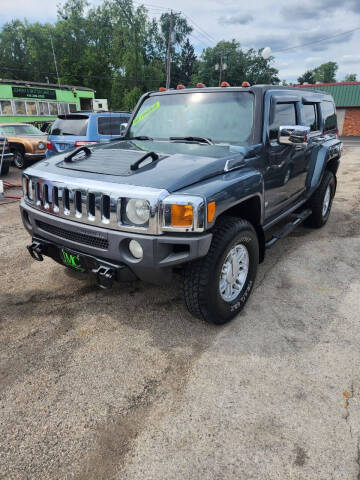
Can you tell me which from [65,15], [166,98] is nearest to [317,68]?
[65,15]

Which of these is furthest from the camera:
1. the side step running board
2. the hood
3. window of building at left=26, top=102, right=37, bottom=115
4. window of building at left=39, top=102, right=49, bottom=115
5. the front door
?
window of building at left=39, top=102, right=49, bottom=115

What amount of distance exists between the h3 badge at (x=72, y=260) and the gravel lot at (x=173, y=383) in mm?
542

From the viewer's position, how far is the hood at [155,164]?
7.61ft

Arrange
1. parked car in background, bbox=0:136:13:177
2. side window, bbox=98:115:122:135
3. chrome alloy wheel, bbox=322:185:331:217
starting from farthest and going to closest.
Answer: parked car in background, bbox=0:136:13:177 < side window, bbox=98:115:122:135 < chrome alloy wheel, bbox=322:185:331:217

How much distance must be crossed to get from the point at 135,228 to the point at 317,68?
133 metres

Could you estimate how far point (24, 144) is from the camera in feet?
35.7

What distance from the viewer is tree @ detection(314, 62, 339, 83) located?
353ft

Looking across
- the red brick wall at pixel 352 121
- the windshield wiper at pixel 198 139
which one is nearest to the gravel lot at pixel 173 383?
the windshield wiper at pixel 198 139

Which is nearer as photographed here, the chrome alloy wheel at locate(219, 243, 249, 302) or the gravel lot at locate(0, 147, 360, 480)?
the gravel lot at locate(0, 147, 360, 480)

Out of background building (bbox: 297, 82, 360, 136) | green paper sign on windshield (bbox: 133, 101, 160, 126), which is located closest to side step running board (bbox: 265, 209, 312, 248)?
green paper sign on windshield (bbox: 133, 101, 160, 126)

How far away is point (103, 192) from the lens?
7.50ft

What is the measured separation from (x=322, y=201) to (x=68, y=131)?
6649 millimetres

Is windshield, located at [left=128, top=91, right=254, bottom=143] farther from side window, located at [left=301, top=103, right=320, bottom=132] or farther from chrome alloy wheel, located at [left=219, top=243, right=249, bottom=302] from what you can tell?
side window, located at [left=301, top=103, right=320, bottom=132]

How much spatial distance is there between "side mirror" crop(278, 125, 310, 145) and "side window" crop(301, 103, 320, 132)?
1120 mm
